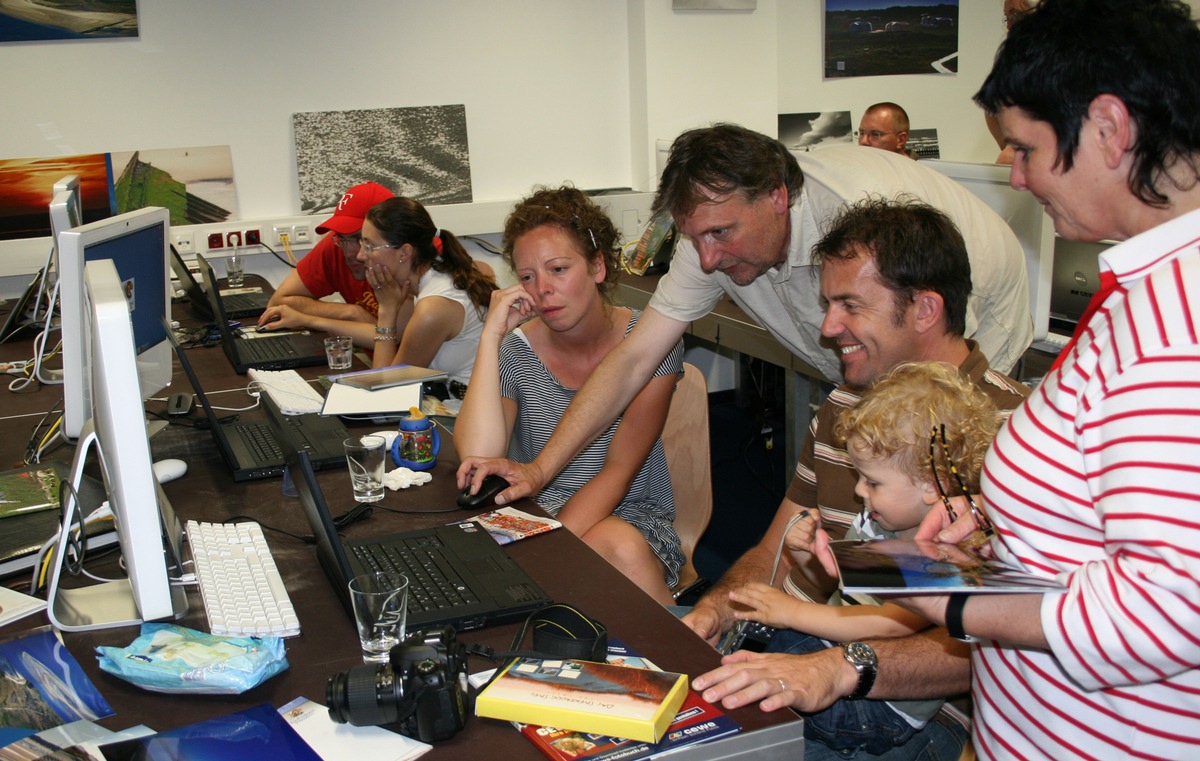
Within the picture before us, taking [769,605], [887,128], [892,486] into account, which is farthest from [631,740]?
[887,128]

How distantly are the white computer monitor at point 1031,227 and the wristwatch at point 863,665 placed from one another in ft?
5.12

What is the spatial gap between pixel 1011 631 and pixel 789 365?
2.40m

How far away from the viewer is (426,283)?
3232 mm

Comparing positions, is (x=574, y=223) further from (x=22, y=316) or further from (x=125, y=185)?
(x=125, y=185)

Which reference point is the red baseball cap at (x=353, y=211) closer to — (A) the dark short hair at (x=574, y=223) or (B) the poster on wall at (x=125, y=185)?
(B) the poster on wall at (x=125, y=185)

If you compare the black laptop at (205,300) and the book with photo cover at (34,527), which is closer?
the book with photo cover at (34,527)

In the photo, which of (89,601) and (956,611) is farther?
(89,601)

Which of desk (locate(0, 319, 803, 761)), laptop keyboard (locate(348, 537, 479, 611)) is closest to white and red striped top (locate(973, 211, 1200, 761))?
desk (locate(0, 319, 803, 761))

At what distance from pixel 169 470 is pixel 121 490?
0.81 meters

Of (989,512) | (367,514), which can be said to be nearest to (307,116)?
(367,514)


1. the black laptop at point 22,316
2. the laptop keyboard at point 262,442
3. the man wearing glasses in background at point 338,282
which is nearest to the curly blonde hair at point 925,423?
the laptop keyboard at point 262,442

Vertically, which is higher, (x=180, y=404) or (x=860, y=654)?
(x=180, y=404)

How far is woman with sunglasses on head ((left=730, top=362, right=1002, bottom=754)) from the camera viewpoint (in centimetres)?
150

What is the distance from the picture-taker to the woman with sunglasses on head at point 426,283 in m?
3.09
